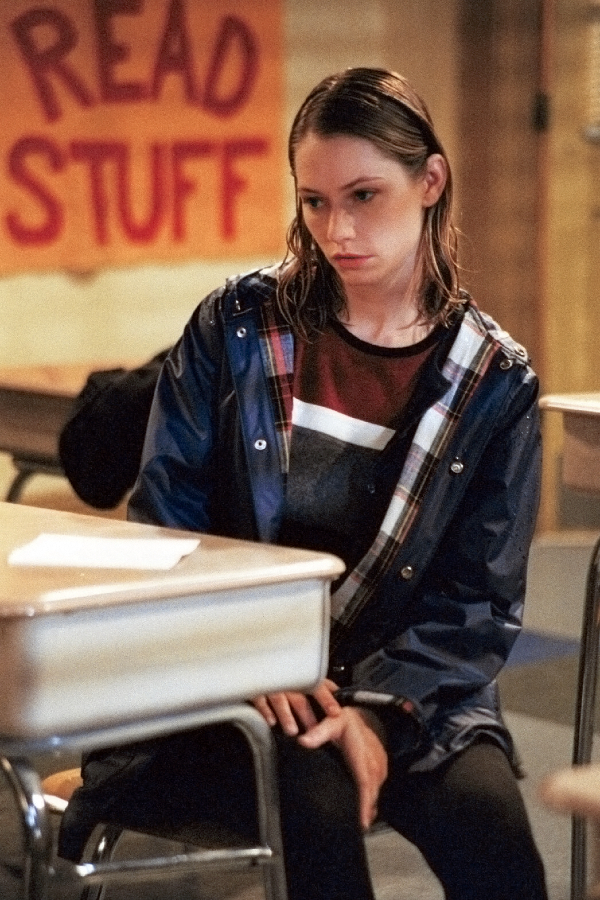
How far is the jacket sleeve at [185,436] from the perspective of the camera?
2.06m

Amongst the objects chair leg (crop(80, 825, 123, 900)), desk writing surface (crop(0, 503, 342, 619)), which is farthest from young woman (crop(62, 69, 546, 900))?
desk writing surface (crop(0, 503, 342, 619))

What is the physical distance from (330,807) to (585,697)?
75 centimetres

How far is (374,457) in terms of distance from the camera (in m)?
2.09

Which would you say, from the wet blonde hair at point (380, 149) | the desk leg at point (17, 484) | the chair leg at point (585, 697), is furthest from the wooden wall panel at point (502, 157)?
the wet blonde hair at point (380, 149)

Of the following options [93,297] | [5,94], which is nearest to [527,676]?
[93,297]

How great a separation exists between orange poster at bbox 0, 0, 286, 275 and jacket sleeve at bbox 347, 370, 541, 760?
2.94 metres

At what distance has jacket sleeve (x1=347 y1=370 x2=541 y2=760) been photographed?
1989 millimetres

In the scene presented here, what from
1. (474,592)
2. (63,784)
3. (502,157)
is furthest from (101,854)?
(502,157)

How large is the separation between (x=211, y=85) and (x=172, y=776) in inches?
140

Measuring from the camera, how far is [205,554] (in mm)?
1679

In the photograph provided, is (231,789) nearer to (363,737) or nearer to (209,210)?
(363,737)

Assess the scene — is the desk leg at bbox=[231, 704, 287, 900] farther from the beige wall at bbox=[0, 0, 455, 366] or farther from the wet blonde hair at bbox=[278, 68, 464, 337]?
the beige wall at bbox=[0, 0, 455, 366]

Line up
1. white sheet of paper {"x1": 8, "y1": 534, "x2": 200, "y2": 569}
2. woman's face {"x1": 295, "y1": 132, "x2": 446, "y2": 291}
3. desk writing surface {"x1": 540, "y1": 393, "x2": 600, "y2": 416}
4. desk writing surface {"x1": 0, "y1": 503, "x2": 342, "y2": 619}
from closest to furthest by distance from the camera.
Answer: desk writing surface {"x1": 0, "y1": 503, "x2": 342, "y2": 619} → white sheet of paper {"x1": 8, "y1": 534, "x2": 200, "y2": 569} → woman's face {"x1": 295, "y1": 132, "x2": 446, "y2": 291} → desk writing surface {"x1": 540, "y1": 393, "x2": 600, "y2": 416}

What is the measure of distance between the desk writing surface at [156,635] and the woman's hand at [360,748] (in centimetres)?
21
